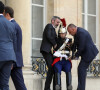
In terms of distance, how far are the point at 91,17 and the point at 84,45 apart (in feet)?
13.5

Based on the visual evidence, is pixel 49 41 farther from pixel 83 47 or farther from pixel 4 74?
pixel 4 74

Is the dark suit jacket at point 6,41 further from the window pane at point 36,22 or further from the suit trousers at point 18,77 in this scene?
the window pane at point 36,22

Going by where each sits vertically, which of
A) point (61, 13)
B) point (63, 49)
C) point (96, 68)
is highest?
point (61, 13)

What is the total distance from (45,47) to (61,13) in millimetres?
2376

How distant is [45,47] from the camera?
35.1 feet

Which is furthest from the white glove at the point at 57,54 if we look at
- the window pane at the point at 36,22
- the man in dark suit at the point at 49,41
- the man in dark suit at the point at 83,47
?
the window pane at the point at 36,22

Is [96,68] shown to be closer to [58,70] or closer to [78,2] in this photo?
[78,2]

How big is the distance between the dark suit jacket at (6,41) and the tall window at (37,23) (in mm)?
5307

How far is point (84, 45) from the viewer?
10.6m

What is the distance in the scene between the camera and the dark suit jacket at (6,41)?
7266 mm

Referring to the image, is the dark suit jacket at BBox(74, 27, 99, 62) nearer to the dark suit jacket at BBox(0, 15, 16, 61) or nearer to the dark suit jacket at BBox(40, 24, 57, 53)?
the dark suit jacket at BBox(40, 24, 57, 53)

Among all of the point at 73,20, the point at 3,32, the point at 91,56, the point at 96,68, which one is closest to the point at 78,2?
the point at 73,20

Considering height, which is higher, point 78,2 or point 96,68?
point 78,2

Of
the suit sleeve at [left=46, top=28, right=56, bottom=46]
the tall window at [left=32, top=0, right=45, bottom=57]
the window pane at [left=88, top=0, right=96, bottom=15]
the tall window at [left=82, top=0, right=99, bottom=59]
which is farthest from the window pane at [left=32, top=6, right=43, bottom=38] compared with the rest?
the suit sleeve at [left=46, top=28, right=56, bottom=46]
